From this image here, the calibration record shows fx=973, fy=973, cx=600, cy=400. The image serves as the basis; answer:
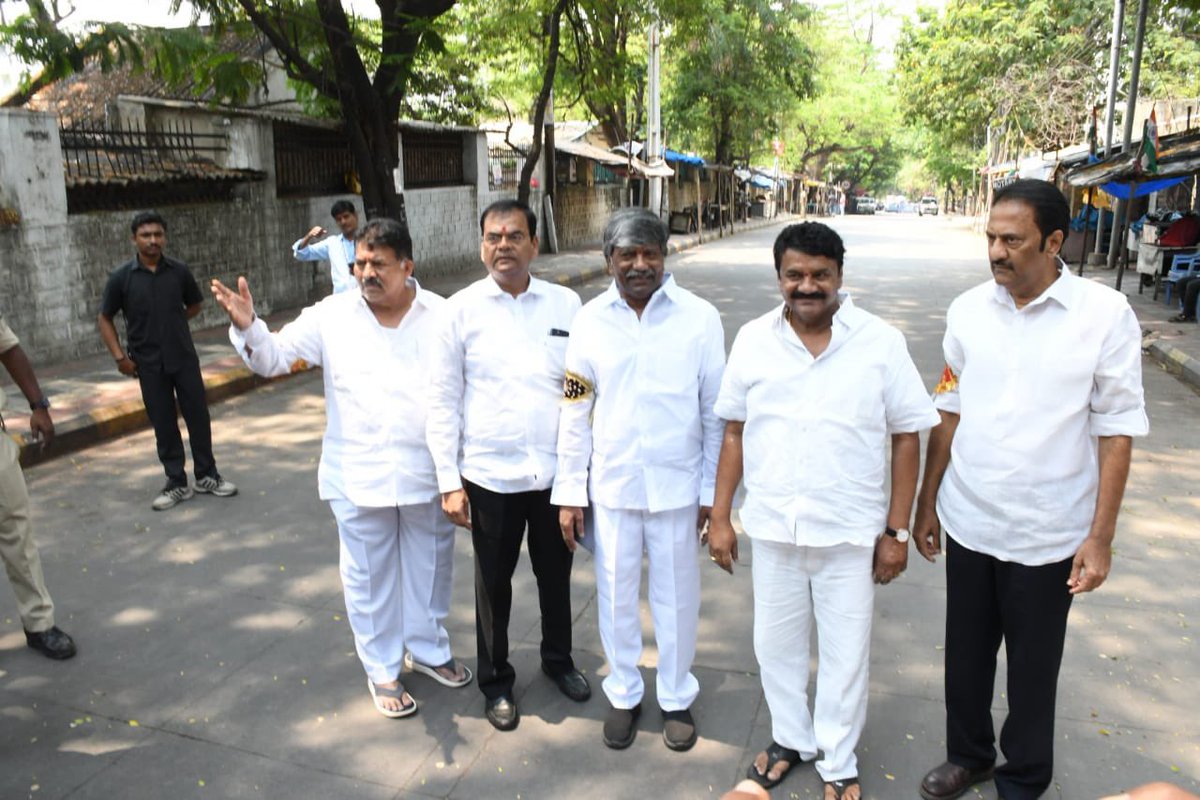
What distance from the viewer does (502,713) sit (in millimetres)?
3375

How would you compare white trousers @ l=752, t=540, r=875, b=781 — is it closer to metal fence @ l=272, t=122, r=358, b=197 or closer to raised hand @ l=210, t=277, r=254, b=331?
raised hand @ l=210, t=277, r=254, b=331

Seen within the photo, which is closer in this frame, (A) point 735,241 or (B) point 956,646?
(B) point 956,646

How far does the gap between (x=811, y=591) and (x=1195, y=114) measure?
801 inches

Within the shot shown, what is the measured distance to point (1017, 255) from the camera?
256 cm

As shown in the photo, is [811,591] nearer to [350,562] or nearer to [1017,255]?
[1017,255]

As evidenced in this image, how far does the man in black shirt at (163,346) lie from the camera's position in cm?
566

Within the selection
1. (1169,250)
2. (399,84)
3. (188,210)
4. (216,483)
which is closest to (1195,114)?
(1169,250)

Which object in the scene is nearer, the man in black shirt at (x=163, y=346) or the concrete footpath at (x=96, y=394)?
the man in black shirt at (x=163, y=346)

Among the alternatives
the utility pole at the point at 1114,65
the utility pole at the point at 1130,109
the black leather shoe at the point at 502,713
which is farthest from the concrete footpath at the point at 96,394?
the utility pole at the point at 1114,65

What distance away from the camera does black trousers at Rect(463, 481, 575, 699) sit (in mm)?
3275

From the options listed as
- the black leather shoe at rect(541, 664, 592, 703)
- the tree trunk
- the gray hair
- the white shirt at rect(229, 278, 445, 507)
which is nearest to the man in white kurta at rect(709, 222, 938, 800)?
the gray hair

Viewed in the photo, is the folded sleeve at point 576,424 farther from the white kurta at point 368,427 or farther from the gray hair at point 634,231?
the white kurta at point 368,427

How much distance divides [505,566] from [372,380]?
2.55 ft

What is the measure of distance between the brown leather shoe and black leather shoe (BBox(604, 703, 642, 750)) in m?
0.93
